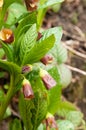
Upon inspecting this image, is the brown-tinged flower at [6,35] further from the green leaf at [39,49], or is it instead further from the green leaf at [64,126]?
the green leaf at [64,126]

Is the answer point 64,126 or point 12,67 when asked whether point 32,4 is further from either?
point 64,126

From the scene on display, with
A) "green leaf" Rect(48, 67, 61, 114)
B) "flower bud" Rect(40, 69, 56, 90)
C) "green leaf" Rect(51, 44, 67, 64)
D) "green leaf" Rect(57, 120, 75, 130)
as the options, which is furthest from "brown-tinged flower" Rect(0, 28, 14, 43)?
"green leaf" Rect(51, 44, 67, 64)

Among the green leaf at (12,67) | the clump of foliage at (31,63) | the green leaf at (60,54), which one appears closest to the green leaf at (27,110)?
the clump of foliage at (31,63)

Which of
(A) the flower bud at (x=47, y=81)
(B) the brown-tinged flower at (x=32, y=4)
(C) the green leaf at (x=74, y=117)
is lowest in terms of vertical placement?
(C) the green leaf at (x=74, y=117)

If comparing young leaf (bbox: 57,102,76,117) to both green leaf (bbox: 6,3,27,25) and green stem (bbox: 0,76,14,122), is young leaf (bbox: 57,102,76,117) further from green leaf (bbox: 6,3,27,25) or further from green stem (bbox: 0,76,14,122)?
green leaf (bbox: 6,3,27,25)

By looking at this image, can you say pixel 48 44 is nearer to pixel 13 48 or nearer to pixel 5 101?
pixel 13 48
